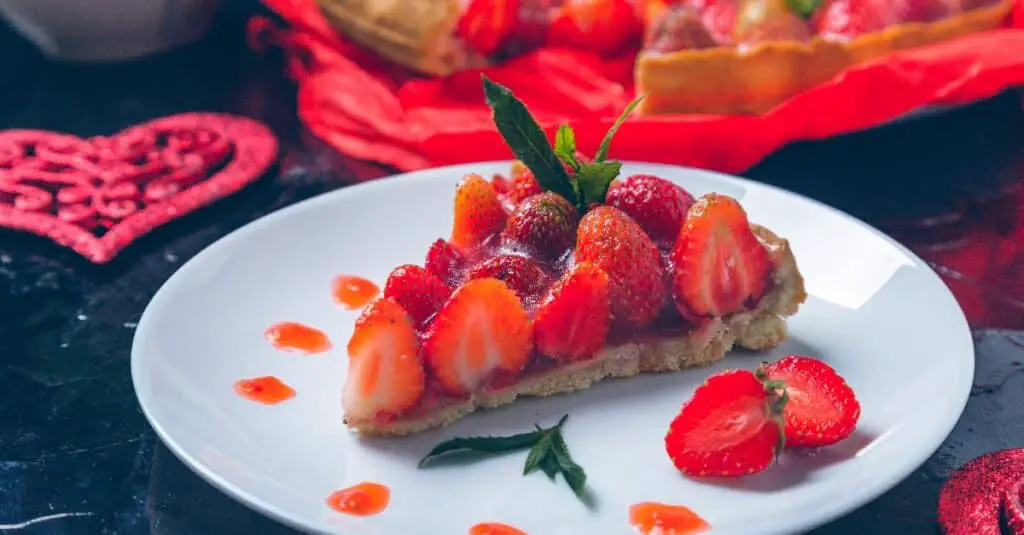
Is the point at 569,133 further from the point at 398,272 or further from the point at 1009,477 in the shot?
the point at 1009,477

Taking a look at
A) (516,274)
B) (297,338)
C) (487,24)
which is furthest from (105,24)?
(516,274)

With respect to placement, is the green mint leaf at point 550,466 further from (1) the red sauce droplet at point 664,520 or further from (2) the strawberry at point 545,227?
(2) the strawberry at point 545,227

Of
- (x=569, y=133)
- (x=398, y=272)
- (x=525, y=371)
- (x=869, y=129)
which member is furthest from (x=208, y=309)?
(x=869, y=129)

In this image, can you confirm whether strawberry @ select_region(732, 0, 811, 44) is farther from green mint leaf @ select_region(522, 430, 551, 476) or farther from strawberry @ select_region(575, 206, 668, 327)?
green mint leaf @ select_region(522, 430, 551, 476)

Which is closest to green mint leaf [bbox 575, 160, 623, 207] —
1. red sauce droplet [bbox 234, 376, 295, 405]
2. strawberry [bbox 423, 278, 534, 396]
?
strawberry [bbox 423, 278, 534, 396]

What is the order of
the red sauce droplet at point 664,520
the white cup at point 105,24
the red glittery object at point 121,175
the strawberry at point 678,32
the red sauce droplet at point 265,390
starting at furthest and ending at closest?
the white cup at point 105,24
the strawberry at point 678,32
the red glittery object at point 121,175
the red sauce droplet at point 265,390
the red sauce droplet at point 664,520

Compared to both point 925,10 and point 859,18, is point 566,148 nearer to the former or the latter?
point 859,18

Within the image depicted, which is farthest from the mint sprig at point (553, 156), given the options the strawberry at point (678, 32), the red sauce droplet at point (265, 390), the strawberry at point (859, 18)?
the strawberry at point (859, 18)
